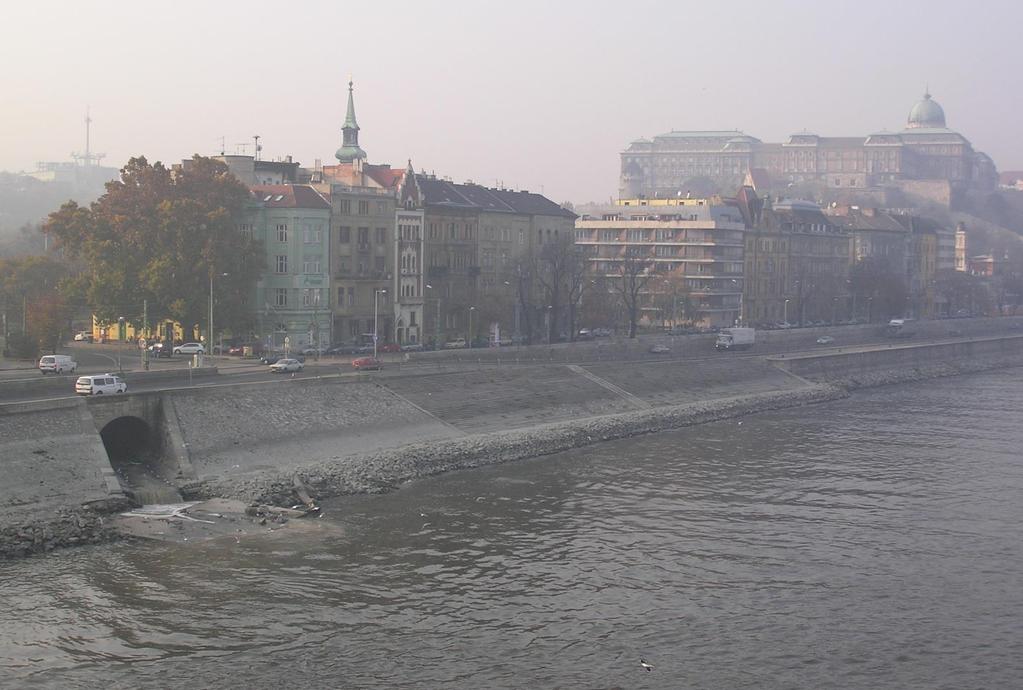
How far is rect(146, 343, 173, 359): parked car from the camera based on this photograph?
248ft

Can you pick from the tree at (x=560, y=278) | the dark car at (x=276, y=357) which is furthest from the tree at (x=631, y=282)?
the dark car at (x=276, y=357)

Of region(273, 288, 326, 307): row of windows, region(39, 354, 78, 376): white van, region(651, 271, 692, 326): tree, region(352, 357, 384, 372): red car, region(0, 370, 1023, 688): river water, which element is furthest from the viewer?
region(651, 271, 692, 326): tree

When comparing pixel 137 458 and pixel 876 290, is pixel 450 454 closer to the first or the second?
pixel 137 458

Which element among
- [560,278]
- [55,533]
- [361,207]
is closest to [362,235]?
[361,207]

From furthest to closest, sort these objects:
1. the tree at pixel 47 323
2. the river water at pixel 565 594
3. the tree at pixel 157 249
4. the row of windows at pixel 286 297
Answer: the row of windows at pixel 286 297 < the tree at pixel 157 249 < the tree at pixel 47 323 < the river water at pixel 565 594

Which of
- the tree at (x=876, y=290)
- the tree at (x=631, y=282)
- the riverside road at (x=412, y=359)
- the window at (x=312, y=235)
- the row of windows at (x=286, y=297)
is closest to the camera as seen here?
the riverside road at (x=412, y=359)

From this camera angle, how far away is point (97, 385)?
5438 cm

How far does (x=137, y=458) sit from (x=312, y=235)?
120ft

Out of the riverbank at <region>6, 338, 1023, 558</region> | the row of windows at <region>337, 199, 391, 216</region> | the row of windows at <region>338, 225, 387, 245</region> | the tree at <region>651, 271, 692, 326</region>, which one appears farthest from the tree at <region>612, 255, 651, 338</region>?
the row of windows at <region>337, 199, 391, 216</region>

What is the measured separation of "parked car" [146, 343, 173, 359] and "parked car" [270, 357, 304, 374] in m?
9.02

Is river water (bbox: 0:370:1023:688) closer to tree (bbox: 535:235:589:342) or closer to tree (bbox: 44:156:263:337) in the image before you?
tree (bbox: 44:156:263:337)

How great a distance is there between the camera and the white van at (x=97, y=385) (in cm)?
5406

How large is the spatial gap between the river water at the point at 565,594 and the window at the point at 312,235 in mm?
34637

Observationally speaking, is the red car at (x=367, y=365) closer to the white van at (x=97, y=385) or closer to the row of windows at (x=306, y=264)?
the row of windows at (x=306, y=264)
